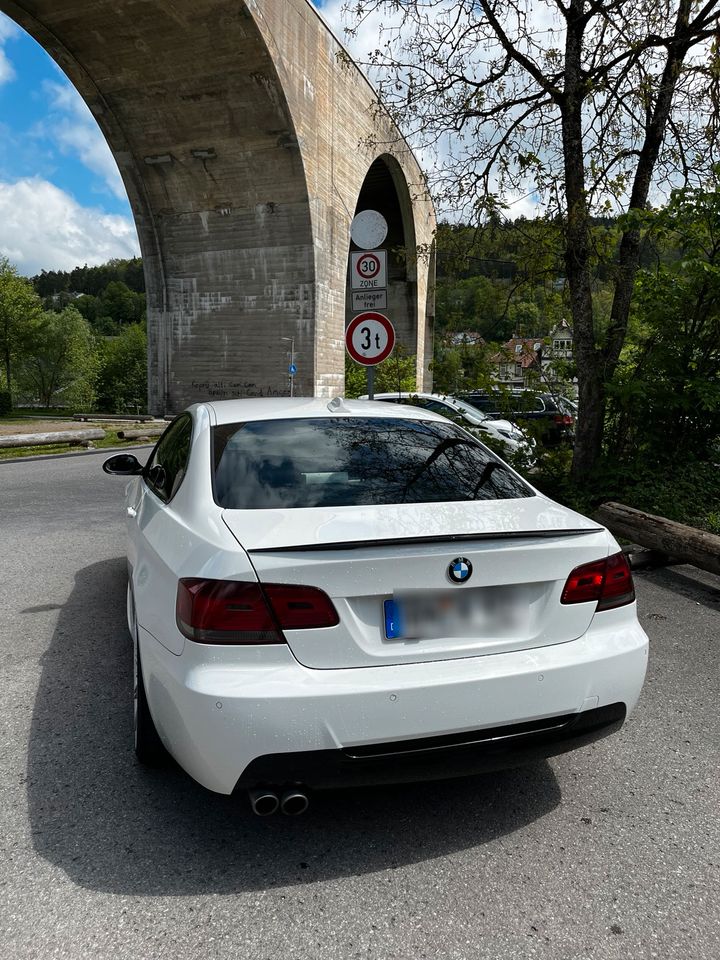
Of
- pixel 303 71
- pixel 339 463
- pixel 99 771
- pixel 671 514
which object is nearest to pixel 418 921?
pixel 99 771

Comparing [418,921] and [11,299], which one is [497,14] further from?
[11,299]

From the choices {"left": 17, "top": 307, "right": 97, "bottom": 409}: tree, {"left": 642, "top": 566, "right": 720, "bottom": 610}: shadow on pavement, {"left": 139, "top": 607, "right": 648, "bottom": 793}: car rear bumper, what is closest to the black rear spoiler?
{"left": 139, "top": 607, "right": 648, "bottom": 793}: car rear bumper

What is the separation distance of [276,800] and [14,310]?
1817 inches

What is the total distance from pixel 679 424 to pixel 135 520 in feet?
19.7

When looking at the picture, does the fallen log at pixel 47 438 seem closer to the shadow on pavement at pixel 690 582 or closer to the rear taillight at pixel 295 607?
the shadow on pavement at pixel 690 582

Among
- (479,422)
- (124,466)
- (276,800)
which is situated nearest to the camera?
(276,800)

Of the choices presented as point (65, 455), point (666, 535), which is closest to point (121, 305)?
point (65, 455)

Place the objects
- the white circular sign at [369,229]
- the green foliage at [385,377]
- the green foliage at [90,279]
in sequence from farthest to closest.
Answer: the green foliage at [90,279], the green foliage at [385,377], the white circular sign at [369,229]

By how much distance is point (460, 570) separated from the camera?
209 cm

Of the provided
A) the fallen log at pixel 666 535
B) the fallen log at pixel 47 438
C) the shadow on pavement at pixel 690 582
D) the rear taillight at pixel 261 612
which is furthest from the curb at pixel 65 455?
the rear taillight at pixel 261 612

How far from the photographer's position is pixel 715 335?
698 centimetres

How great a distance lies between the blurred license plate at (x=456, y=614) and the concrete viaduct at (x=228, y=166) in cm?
2012

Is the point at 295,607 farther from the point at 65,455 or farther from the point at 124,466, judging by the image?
the point at 65,455

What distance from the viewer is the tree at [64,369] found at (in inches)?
2584
